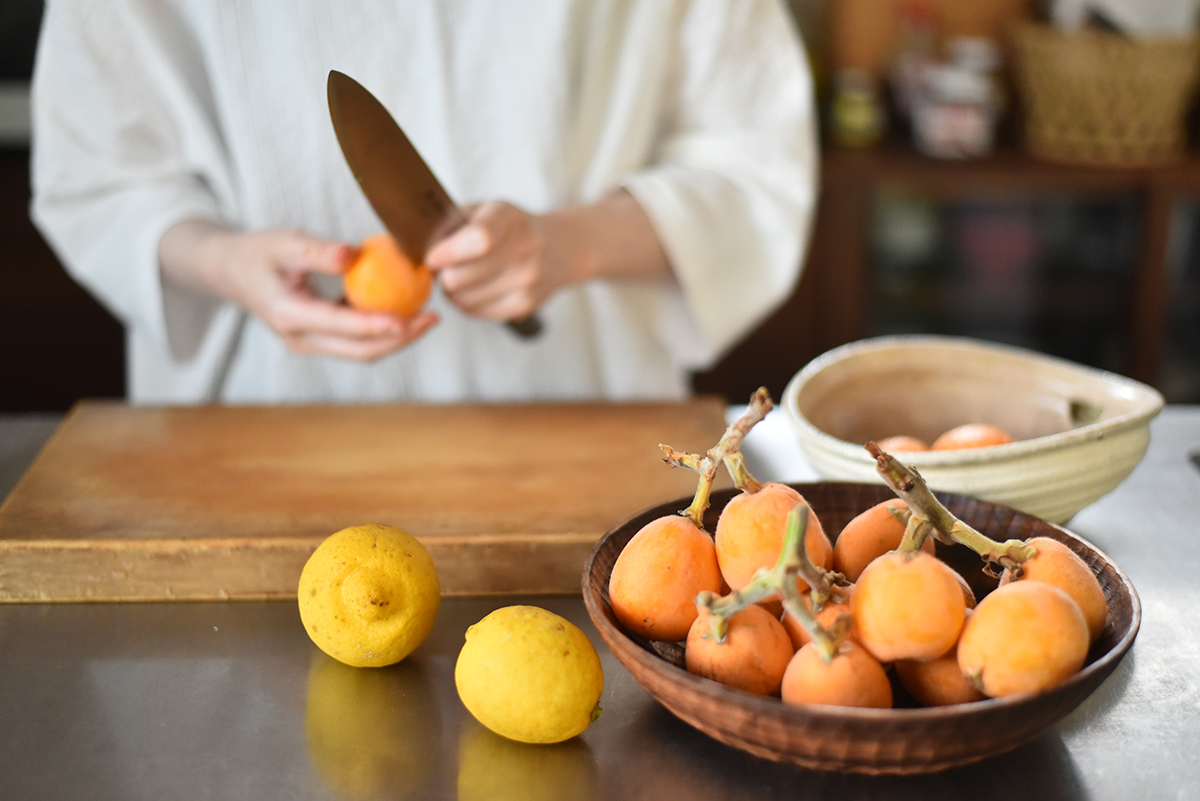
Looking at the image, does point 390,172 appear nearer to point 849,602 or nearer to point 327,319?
point 327,319

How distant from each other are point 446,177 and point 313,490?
0.40m

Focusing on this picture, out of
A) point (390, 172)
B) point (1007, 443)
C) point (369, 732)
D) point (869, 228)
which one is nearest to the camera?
point (369, 732)

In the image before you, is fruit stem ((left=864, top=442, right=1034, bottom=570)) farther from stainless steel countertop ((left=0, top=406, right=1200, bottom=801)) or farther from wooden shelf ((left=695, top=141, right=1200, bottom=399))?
wooden shelf ((left=695, top=141, right=1200, bottom=399))

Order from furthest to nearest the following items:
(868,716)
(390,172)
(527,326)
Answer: (527,326), (390,172), (868,716)

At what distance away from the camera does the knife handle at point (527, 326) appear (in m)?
1.07

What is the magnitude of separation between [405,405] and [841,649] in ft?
2.18

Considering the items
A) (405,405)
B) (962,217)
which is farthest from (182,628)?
(962,217)

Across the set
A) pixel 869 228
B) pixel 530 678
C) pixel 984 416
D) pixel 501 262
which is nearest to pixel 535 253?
pixel 501 262

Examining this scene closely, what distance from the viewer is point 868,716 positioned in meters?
0.46

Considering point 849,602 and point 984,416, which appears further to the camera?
point 984,416

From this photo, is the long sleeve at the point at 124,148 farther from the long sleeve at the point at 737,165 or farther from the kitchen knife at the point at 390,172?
the long sleeve at the point at 737,165

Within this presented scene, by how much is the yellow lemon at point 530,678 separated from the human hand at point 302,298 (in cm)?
45

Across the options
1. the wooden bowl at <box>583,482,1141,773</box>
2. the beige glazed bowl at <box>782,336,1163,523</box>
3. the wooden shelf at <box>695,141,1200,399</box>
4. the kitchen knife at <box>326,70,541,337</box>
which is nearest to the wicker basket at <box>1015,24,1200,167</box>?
the wooden shelf at <box>695,141,1200,399</box>

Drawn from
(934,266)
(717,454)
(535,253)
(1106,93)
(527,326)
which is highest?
(717,454)
